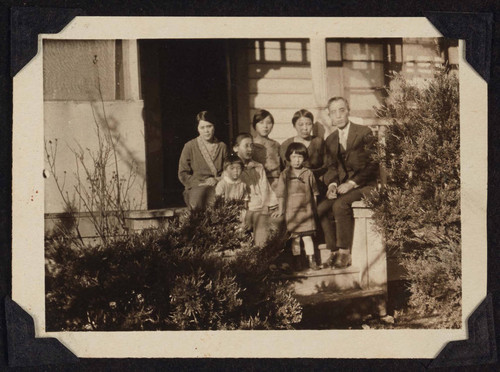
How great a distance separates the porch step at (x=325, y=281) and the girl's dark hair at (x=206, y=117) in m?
0.40

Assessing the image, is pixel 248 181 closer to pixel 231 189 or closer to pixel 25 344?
pixel 231 189

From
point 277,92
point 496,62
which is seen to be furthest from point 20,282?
point 496,62

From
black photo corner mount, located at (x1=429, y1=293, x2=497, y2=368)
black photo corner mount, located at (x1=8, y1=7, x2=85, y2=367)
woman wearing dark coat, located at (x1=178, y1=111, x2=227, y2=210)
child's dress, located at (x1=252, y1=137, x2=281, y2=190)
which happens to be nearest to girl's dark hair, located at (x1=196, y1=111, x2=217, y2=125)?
woman wearing dark coat, located at (x1=178, y1=111, x2=227, y2=210)

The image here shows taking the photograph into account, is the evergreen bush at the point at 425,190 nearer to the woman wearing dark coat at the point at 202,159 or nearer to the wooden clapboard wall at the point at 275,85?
the wooden clapboard wall at the point at 275,85

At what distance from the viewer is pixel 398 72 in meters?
1.26

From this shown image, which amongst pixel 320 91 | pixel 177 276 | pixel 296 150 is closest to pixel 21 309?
pixel 177 276

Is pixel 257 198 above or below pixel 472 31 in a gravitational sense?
below

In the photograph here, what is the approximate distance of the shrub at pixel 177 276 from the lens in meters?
1.26

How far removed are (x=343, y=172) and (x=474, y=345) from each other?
0.51 meters

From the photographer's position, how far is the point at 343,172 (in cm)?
126
